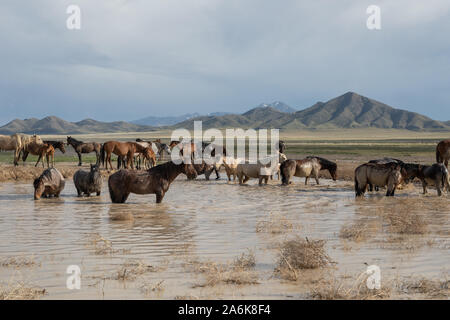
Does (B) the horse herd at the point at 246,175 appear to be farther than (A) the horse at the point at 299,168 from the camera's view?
No

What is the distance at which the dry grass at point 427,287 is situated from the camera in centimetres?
574

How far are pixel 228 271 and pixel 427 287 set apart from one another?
8.02ft

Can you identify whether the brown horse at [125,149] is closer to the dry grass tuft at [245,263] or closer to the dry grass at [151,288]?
the dry grass tuft at [245,263]

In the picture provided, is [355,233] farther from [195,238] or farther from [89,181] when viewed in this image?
[89,181]

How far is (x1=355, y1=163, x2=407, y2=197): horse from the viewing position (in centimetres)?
1588

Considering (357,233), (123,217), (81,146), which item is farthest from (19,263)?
(81,146)

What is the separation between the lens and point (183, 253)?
8039mm

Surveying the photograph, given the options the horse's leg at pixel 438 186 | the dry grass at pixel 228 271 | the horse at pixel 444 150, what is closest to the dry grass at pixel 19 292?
the dry grass at pixel 228 271

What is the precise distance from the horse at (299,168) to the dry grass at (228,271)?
42.2 feet

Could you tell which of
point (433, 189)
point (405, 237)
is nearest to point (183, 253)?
point (405, 237)

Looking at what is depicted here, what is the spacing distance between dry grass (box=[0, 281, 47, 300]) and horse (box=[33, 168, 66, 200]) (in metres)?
9.62
